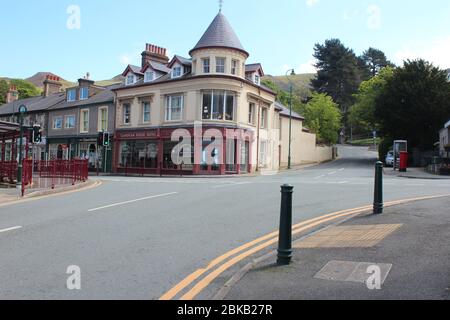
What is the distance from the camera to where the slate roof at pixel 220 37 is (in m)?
35.8

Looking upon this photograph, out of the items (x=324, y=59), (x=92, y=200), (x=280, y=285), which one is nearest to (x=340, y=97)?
(x=324, y=59)

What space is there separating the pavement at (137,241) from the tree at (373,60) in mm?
115346

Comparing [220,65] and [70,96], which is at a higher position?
[220,65]

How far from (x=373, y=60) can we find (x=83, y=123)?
315ft

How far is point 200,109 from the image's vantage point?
118 ft

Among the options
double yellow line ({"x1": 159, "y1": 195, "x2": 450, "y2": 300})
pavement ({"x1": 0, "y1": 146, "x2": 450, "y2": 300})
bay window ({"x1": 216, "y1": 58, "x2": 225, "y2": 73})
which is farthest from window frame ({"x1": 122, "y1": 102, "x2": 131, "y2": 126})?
double yellow line ({"x1": 159, "y1": 195, "x2": 450, "y2": 300})

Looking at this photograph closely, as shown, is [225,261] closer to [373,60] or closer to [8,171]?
[8,171]

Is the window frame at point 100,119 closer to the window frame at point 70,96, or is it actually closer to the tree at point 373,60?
the window frame at point 70,96

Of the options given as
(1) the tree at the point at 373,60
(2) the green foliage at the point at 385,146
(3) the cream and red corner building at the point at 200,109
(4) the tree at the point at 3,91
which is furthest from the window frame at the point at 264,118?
(1) the tree at the point at 373,60

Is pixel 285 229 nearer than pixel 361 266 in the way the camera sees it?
No

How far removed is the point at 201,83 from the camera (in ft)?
118

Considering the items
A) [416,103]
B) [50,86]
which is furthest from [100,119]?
[416,103]
